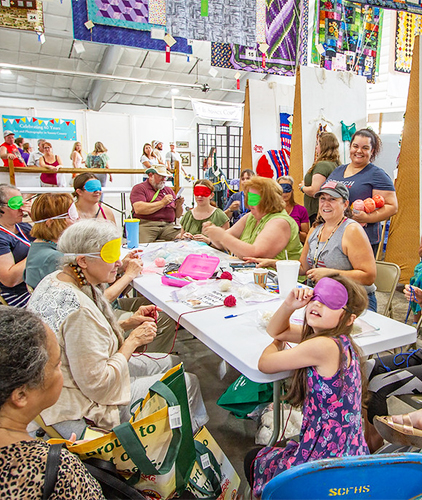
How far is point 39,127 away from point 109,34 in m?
5.48

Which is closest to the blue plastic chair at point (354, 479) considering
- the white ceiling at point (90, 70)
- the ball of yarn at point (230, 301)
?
the ball of yarn at point (230, 301)

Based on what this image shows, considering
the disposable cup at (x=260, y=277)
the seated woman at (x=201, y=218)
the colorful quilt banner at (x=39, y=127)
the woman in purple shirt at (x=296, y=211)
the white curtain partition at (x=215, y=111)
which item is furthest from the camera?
the white curtain partition at (x=215, y=111)

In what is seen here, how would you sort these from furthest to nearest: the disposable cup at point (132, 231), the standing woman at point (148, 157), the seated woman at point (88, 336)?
the standing woman at point (148, 157)
the disposable cup at point (132, 231)
the seated woman at point (88, 336)

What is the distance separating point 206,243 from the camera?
3.83m

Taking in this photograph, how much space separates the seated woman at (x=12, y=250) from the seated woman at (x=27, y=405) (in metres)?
1.73

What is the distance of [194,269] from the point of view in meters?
2.57

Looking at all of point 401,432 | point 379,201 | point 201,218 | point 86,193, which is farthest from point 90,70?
point 401,432

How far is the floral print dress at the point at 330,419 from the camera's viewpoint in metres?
1.31

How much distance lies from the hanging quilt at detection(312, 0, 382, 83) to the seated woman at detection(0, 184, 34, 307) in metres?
5.39

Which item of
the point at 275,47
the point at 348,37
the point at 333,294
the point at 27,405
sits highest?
the point at 348,37

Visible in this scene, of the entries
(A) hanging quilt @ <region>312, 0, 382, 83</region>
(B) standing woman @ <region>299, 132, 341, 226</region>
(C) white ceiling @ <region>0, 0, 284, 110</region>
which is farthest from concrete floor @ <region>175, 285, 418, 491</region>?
(C) white ceiling @ <region>0, 0, 284, 110</region>

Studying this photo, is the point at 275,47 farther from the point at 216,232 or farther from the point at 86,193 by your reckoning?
the point at 216,232

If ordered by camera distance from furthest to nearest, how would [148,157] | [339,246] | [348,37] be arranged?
Result: [148,157], [348,37], [339,246]

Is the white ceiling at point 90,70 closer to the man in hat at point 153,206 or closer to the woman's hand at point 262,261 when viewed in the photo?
the man in hat at point 153,206
